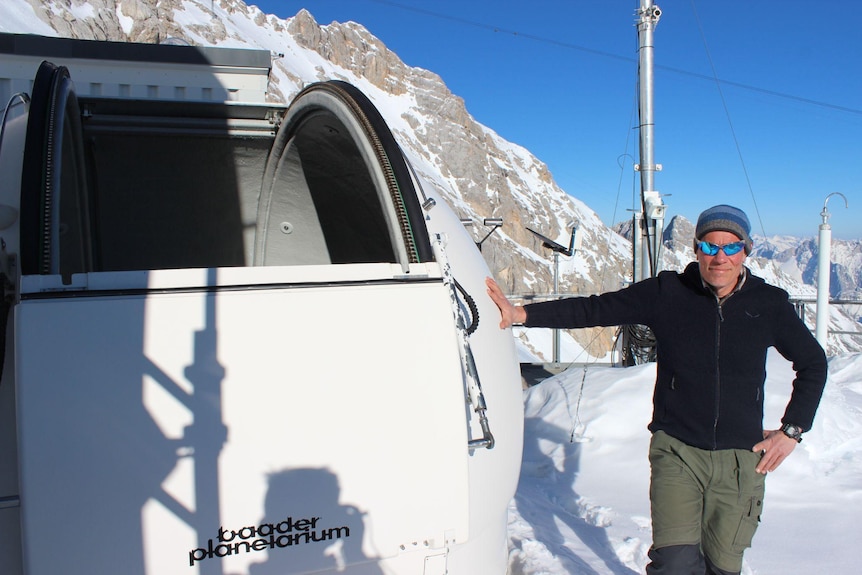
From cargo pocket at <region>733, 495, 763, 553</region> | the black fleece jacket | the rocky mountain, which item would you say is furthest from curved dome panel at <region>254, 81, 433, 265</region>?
the rocky mountain

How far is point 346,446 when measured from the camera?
1640 millimetres

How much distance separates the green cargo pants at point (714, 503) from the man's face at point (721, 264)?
0.60m

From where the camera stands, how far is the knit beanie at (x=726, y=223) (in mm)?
2188

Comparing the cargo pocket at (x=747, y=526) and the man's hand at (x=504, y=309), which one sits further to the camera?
the man's hand at (x=504, y=309)

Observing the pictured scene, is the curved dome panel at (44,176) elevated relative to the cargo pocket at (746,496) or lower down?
elevated

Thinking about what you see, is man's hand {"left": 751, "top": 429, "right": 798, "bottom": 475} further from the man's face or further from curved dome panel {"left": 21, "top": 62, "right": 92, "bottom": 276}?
curved dome panel {"left": 21, "top": 62, "right": 92, "bottom": 276}

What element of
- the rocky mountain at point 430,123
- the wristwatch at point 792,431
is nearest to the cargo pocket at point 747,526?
the wristwatch at point 792,431

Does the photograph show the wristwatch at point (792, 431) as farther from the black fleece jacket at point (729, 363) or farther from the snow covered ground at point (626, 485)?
the snow covered ground at point (626, 485)

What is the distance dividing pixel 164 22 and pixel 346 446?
194 ft

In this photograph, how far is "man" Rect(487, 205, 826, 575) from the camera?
85.7 inches

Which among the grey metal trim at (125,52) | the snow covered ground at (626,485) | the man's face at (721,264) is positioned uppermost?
the grey metal trim at (125,52)

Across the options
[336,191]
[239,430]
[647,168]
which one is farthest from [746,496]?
[647,168]

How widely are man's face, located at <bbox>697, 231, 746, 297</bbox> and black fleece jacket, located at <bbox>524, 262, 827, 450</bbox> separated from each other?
67mm

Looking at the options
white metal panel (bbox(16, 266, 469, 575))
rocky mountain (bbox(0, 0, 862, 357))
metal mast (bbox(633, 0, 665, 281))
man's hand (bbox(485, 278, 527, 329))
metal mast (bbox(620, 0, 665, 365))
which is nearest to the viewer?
white metal panel (bbox(16, 266, 469, 575))
